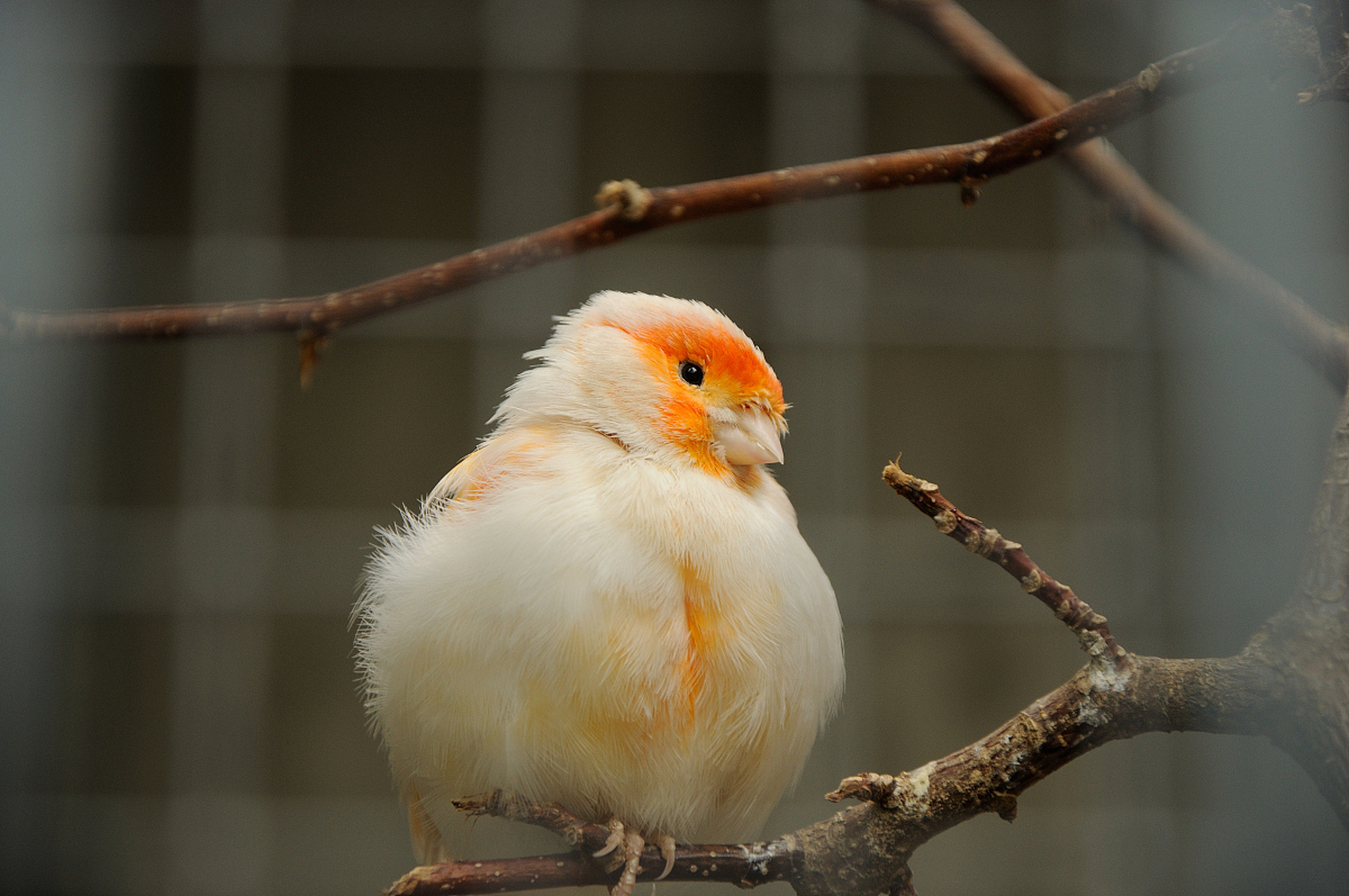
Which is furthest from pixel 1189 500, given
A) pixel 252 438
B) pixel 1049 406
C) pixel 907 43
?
pixel 252 438

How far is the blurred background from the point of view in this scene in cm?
141

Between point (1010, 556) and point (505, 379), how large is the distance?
110 cm

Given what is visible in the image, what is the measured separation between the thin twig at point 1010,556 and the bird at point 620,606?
16 centimetres

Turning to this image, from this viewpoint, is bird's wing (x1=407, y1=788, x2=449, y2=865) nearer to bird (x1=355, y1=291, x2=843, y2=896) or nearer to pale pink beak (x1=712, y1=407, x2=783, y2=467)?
bird (x1=355, y1=291, x2=843, y2=896)

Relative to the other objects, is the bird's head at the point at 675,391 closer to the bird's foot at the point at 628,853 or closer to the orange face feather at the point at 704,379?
the orange face feather at the point at 704,379

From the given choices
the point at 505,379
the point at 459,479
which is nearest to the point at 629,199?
the point at 459,479

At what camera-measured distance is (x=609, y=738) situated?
1.77 ft

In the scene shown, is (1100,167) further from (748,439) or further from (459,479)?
(459,479)

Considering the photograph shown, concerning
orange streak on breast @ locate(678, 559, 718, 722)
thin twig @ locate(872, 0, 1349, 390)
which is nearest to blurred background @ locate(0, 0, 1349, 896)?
thin twig @ locate(872, 0, 1349, 390)

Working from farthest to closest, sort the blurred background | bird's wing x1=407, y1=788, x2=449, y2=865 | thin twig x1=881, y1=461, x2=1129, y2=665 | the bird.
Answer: the blurred background < bird's wing x1=407, y1=788, x2=449, y2=865 < the bird < thin twig x1=881, y1=461, x2=1129, y2=665

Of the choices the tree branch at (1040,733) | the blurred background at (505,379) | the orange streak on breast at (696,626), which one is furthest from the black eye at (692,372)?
the blurred background at (505,379)

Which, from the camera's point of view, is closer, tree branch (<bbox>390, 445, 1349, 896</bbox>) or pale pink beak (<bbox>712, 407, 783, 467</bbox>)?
tree branch (<bbox>390, 445, 1349, 896</bbox>)

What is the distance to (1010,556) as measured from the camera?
0.42 meters

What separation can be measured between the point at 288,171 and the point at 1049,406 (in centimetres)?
114
